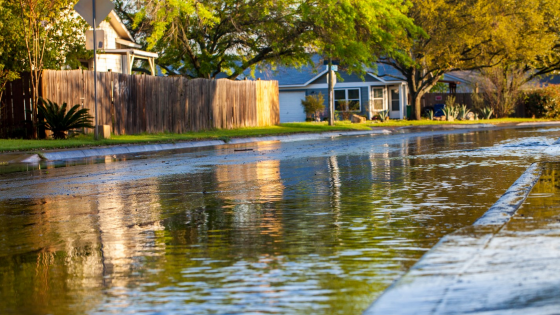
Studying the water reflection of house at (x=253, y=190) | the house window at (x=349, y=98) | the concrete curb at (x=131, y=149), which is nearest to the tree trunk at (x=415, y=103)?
the house window at (x=349, y=98)

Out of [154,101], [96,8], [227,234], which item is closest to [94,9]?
[96,8]

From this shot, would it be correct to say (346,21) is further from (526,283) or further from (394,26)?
(526,283)

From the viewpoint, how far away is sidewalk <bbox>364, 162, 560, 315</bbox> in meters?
3.94

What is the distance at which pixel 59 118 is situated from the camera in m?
23.4

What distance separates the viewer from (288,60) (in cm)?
3803

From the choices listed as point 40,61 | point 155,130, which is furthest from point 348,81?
point 40,61

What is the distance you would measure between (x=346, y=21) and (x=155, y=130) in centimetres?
1051

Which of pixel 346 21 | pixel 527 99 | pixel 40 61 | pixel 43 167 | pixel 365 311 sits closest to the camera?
pixel 365 311

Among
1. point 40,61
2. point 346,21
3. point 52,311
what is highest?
point 346,21

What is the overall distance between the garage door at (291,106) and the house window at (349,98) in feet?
9.22

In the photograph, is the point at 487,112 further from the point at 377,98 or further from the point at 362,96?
the point at 362,96

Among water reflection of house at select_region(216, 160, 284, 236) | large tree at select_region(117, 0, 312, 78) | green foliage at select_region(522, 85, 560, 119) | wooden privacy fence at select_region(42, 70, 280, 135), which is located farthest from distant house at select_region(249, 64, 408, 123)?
water reflection of house at select_region(216, 160, 284, 236)

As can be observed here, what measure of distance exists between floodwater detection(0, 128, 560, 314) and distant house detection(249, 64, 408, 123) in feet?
151

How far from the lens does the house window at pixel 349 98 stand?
196ft
